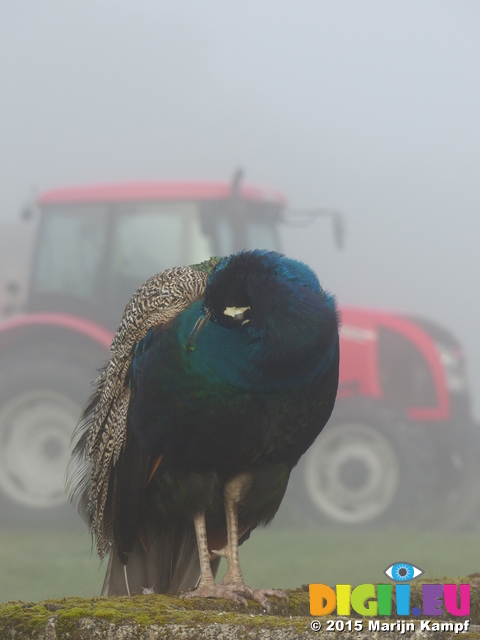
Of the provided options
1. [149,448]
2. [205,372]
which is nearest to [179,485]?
[149,448]

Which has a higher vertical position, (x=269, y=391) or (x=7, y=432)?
(x=7, y=432)

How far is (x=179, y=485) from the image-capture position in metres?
2.91

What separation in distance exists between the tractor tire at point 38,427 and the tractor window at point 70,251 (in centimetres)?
88

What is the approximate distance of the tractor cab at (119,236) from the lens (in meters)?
9.05

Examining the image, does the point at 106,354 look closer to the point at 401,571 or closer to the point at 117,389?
the point at 117,389

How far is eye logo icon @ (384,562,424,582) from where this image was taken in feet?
8.25

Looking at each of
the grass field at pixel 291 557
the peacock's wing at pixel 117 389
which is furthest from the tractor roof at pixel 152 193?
the peacock's wing at pixel 117 389

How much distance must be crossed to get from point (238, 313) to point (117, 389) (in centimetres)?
56

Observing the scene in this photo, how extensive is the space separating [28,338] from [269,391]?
6255mm

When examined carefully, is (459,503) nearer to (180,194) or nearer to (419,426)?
A: (419,426)

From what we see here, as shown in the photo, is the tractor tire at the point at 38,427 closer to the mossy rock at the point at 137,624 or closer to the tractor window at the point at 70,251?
the tractor window at the point at 70,251

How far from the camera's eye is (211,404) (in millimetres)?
2730

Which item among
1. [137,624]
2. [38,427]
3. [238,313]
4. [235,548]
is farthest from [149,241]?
[137,624]
